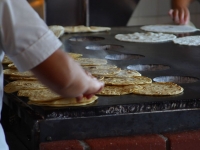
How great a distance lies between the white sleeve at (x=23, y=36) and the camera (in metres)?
0.95

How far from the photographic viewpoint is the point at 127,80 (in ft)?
5.20

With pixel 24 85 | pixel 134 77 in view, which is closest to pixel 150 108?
pixel 134 77

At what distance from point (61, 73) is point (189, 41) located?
155cm

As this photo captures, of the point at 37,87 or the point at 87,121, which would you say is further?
the point at 37,87

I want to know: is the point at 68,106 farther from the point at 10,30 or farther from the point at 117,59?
the point at 117,59

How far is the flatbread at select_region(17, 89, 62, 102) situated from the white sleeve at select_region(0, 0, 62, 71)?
33 centimetres

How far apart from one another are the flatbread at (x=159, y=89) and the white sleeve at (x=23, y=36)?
1.68 ft

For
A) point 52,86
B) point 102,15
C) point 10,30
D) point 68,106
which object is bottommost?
point 102,15

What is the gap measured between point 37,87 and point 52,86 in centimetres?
51

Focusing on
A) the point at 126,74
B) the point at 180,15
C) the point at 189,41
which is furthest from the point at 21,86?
the point at 180,15

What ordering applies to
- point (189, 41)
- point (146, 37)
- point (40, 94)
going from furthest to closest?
point (146, 37)
point (189, 41)
point (40, 94)

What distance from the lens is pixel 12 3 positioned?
955 millimetres

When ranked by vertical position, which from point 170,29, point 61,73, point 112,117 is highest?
point 61,73

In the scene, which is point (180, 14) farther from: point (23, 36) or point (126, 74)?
point (23, 36)
